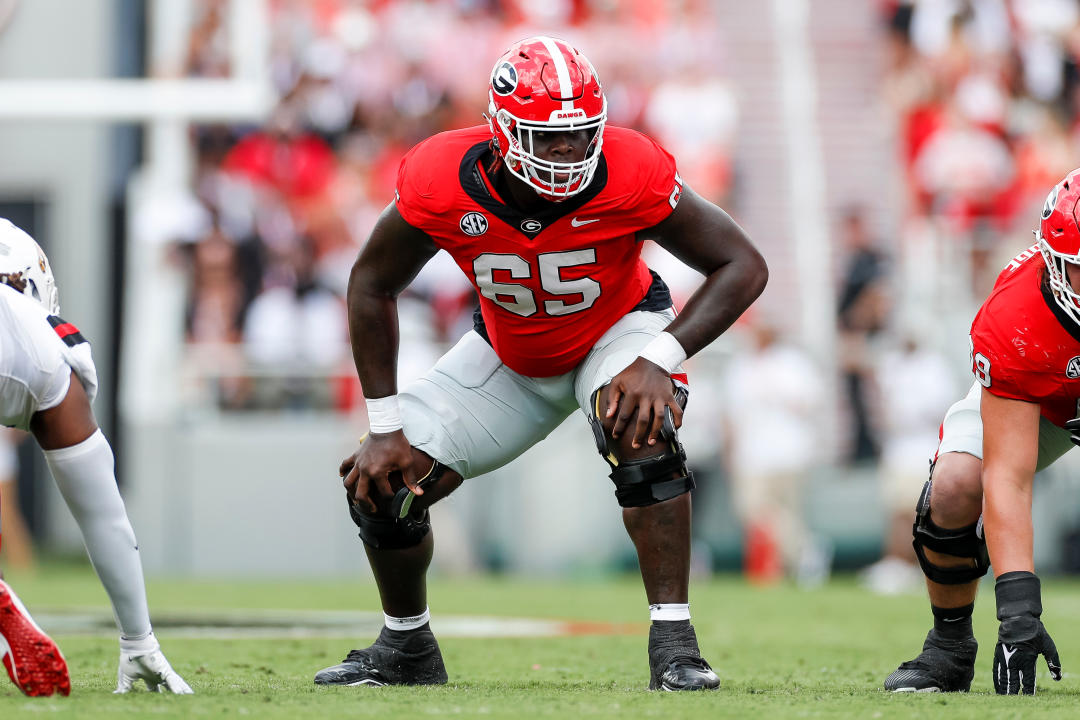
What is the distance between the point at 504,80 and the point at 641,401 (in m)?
Result: 1.01

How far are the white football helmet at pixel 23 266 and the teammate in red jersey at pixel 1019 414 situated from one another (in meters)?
2.61

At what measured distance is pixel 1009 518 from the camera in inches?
173

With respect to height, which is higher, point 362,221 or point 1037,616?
point 362,221

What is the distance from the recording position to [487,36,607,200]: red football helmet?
14.5ft

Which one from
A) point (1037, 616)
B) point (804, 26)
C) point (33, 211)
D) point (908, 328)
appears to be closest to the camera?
point (1037, 616)

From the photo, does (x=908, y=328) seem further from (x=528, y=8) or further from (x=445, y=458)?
(x=445, y=458)

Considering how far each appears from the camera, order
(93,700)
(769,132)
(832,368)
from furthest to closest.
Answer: (769,132), (832,368), (93,700)

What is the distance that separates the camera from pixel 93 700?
3.99m

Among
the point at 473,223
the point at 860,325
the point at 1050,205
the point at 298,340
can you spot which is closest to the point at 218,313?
the point at 298,340

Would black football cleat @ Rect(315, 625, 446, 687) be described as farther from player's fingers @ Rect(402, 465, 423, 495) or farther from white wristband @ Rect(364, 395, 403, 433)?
white wristband @ Rect(364, 395, 403, 433)

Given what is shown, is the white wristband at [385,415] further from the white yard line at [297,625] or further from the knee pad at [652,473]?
the white yard line at [297,625]

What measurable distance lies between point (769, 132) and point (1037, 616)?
1217cm

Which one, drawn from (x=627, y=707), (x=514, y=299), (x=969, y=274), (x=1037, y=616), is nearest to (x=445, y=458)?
(x=514, y=299)

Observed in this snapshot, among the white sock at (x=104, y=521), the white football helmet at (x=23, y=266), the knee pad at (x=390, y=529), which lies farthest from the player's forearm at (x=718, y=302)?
the white football helmet at (x=23, y=266)
